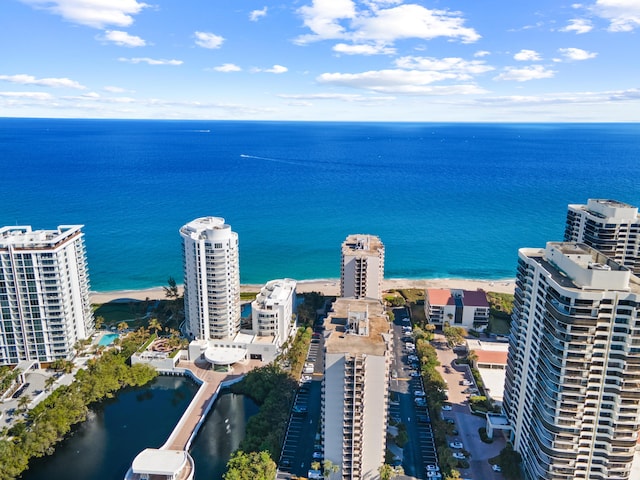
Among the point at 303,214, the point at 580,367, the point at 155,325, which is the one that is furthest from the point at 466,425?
the point at 303,214

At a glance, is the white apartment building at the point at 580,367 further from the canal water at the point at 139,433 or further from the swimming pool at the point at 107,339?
the swimming pool at the point at 107,339

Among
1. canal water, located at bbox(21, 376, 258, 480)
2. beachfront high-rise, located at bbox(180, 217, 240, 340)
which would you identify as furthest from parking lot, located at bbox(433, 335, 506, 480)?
beachfront high-rise, located at bbox(180, 217, 240, 340)

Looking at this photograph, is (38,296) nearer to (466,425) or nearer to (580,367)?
(466,425)

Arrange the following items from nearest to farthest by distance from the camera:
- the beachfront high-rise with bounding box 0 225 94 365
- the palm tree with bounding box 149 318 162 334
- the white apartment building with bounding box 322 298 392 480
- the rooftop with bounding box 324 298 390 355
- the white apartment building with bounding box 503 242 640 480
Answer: the white apartment building with bounding box 503 242 640 480 < the white apartment building with bounding box 322 298 392 480 < the rooftop with bounding box 324 298 390 355 < the beachfront high-rise with bounding box 0 225 94 365 < the palm tree with bounding box 149 318 162 334

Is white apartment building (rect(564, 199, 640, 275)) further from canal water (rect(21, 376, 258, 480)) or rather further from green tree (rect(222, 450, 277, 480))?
green tree (rect(222, 450, 277, 480))

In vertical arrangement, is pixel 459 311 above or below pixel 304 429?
above
